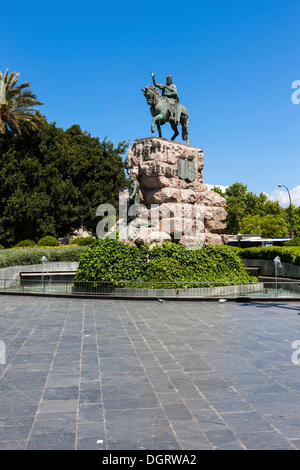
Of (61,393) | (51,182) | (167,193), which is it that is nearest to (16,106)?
(51,182)

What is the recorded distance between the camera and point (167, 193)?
62.5ft

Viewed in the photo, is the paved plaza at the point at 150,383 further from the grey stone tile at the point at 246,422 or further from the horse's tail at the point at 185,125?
the horse's tail at the point at 185,125

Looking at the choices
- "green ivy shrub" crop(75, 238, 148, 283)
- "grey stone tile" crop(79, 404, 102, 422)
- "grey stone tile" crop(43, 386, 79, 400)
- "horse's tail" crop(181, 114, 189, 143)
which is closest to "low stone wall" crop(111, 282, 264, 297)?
"green ivy shrub" crop(75, 238, 148, 283)

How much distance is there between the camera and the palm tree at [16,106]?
3403 centimetres

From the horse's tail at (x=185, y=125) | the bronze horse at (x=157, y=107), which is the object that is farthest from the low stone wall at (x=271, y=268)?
the bronze horse at (x=157, y=107)

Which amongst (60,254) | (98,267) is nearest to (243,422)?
(98,267)

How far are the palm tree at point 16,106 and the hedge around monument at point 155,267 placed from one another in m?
21.8

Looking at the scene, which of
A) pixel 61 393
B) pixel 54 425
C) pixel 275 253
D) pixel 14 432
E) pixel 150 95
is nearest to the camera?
pixel 14 432

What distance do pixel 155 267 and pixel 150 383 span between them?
1020 cm

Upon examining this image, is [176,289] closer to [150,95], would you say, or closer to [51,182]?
[150,95]

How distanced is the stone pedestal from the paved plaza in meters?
8.57

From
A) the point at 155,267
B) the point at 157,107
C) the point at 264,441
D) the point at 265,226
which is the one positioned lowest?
the point at 264,441

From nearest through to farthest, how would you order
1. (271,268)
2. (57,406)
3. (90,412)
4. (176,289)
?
(90,412)
(57,406)
(176,289)
(271,268)

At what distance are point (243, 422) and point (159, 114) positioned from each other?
17.3 meters
